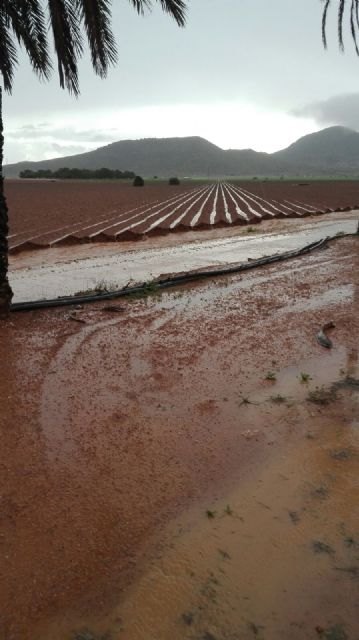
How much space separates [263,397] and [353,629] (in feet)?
7.79

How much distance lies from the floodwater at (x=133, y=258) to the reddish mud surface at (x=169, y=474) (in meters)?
2.82

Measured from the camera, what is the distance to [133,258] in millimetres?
12156

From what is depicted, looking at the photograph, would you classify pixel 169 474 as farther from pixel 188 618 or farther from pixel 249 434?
pixel 188 618

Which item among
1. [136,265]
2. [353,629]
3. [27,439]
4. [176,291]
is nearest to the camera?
[353,629]

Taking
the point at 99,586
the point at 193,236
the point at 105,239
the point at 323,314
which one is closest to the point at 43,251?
the point at 105,239

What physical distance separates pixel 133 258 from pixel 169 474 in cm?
911

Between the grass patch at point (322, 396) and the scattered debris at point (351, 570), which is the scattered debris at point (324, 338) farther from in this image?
the scattered debris at point (351, 570)

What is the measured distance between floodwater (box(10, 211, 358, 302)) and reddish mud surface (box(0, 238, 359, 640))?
9.26 ft

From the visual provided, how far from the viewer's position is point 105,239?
586 inches

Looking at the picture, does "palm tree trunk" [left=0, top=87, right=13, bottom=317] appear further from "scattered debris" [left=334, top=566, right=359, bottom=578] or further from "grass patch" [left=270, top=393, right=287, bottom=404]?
"scattered debris" [left=334, top=566, right=359, bottom=578]

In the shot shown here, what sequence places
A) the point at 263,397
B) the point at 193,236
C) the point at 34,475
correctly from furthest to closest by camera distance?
the point at 193,236
the point at 263,397
the point at 34,475

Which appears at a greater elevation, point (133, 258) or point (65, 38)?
point (65, 38)

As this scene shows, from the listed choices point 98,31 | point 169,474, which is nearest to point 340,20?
point 98,31

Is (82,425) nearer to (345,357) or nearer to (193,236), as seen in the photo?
(345,357)
